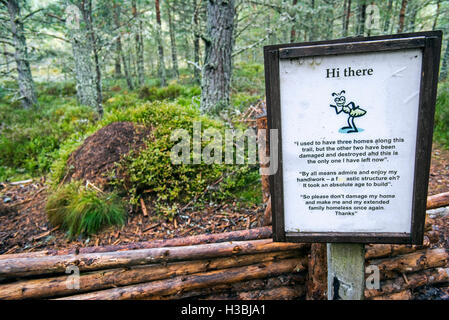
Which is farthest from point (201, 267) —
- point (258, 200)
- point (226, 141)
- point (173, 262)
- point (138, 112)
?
point (138, 112)

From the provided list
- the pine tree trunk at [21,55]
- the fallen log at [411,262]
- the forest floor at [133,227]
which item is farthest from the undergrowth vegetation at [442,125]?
the pine tree trunk at [21,55]

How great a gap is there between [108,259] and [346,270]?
196cm

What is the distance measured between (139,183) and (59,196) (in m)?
1.11

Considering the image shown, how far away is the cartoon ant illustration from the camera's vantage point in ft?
5.38

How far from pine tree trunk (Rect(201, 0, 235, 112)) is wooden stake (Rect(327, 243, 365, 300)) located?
4.94 meters

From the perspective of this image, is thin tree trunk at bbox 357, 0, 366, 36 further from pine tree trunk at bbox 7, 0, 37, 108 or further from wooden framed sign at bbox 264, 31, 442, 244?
pine tree trunk at bbox 7, 0, 37, 108

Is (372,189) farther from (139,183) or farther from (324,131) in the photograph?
(139,183)

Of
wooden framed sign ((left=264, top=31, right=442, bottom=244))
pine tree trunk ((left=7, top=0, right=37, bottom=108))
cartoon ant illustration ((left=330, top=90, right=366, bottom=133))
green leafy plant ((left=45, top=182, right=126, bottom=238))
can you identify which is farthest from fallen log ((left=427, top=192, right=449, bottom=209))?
pine tree trunk ((left=7, top=0, right=37, bottom=108))

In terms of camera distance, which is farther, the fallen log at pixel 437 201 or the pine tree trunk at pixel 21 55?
the pine tree trunk at pixel 21 55

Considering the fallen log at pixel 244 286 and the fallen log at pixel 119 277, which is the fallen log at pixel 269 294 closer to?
the fallen log at pixel 244 286

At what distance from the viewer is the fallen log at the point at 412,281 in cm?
241

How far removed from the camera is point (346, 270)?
199 cm

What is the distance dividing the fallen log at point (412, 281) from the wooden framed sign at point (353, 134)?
3.12 feet
